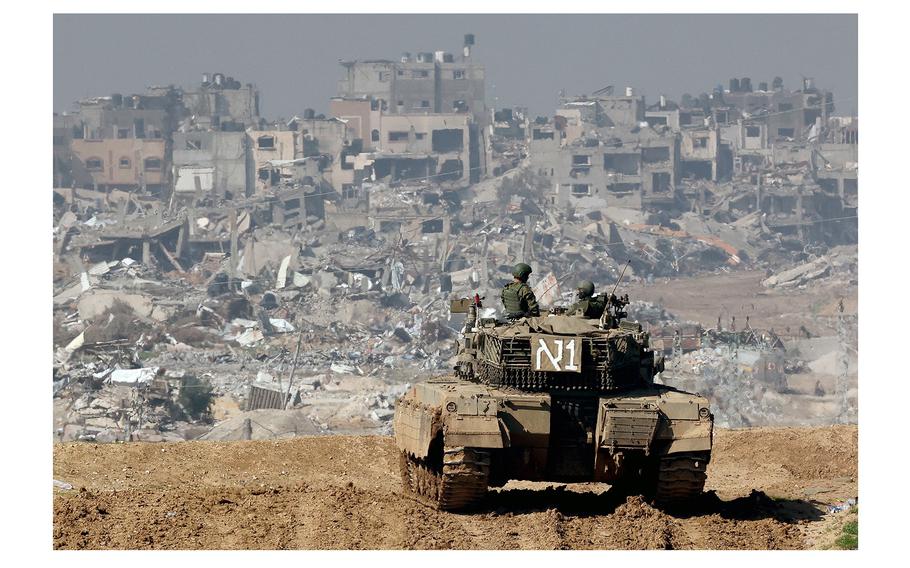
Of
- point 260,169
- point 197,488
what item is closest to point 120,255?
point 260,169

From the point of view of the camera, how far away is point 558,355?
24.7 m

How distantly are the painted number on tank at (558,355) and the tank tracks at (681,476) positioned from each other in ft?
5.57

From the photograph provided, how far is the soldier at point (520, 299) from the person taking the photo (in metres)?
26.5

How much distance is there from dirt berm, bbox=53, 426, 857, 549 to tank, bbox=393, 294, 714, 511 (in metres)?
0.49

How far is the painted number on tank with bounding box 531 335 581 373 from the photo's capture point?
2464cm

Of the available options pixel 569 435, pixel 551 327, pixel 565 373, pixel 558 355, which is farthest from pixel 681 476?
pixel 551 327

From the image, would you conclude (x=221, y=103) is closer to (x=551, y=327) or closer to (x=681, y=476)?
(x=551, y=327)

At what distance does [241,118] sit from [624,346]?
125m

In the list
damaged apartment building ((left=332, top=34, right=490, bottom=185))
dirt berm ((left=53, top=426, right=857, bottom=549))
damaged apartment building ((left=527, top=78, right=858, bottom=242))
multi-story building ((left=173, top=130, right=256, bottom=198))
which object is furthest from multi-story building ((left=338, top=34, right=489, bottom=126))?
dirt berm ((left=53, top=426, right=857, bottom=549))

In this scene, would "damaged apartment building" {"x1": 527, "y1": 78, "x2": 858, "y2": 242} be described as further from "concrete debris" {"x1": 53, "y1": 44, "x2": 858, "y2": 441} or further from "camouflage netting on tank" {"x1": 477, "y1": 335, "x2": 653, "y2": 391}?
"camouflage netting on tank" {"x1": 477, "y1": 335, "x2": 653, "y2": 391}

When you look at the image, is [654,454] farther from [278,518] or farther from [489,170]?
[489,170]

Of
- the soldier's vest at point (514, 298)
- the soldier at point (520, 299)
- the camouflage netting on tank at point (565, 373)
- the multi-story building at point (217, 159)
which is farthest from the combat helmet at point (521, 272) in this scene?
the multi-story building at point (217, 159)

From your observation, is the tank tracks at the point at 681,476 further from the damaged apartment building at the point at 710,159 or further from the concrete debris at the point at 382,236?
the damaged apartment building at the point at 710,159

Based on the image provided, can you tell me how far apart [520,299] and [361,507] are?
3.91 metres
